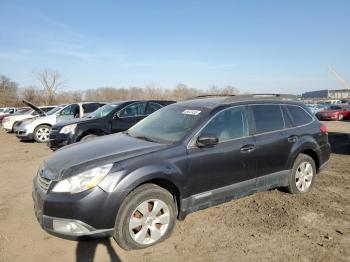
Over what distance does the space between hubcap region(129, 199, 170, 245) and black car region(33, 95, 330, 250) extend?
0.01 m

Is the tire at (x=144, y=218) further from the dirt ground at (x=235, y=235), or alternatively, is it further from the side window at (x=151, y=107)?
the side window at (x=151, y=107)

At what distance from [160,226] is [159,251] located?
30cm

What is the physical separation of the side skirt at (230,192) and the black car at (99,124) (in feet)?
18.4

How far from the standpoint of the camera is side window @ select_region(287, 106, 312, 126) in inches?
226

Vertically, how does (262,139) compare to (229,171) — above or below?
above

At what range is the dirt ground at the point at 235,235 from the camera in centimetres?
369

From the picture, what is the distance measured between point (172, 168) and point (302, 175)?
2884mm

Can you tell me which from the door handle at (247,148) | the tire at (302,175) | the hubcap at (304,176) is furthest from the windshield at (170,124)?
the hubcap at (304,176)

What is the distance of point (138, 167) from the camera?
148 inches

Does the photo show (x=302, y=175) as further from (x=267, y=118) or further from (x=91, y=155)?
(x=91, y=155)

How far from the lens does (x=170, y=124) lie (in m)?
Answer: 4.86

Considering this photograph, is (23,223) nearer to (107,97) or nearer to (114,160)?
(114,160)

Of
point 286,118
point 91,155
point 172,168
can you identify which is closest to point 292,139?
point 286,118

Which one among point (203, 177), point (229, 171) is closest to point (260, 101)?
point (229, 171)
